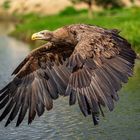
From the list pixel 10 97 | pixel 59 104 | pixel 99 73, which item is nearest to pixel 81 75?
pixel 99 73

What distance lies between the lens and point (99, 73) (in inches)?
464

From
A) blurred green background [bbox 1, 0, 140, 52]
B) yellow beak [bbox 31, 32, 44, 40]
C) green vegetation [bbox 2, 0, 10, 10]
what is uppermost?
green vegetation [bbox 2, 0, 10, 10]

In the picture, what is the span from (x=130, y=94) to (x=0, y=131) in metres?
5.69

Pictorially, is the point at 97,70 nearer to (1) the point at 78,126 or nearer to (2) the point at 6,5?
(1) the point at 78,126

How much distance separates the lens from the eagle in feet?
37.6

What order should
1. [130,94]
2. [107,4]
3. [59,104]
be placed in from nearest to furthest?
[59,104], [130,94], [107,4]

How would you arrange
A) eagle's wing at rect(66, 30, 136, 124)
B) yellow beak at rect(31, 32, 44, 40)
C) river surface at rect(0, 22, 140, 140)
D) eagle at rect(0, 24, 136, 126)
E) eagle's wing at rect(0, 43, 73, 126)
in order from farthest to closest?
river surface at rect(0, 22, 140, 140), yellow beak at rect(31, 32, 44, 40), eagle's wing at rect(0, 43, 73, 126), eagle at rect(0, 24, 136, 126), eagle's wing at rect(66, 30, 136, 124)

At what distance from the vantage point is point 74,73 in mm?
11758

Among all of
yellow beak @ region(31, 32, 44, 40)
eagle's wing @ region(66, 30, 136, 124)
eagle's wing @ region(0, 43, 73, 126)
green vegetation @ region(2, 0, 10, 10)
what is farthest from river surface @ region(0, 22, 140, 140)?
green vegetation @ region(2, 0, 10, 10)

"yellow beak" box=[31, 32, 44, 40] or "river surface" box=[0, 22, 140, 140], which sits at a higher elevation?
"yellow beak" box=[31, 32, 44, 40]

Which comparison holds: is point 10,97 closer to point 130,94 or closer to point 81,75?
point 81,75

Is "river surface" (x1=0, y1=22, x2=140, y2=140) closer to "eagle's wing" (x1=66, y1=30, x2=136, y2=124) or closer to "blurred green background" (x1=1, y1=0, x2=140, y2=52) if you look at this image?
"eagle's wing" (x1=66, y1=30, x2=136, y2=124)

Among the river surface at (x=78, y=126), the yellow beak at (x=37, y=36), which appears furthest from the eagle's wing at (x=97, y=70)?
the river surface at (x=78, y=126)

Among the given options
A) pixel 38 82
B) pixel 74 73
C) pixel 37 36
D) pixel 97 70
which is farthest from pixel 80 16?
pixel 74 73
